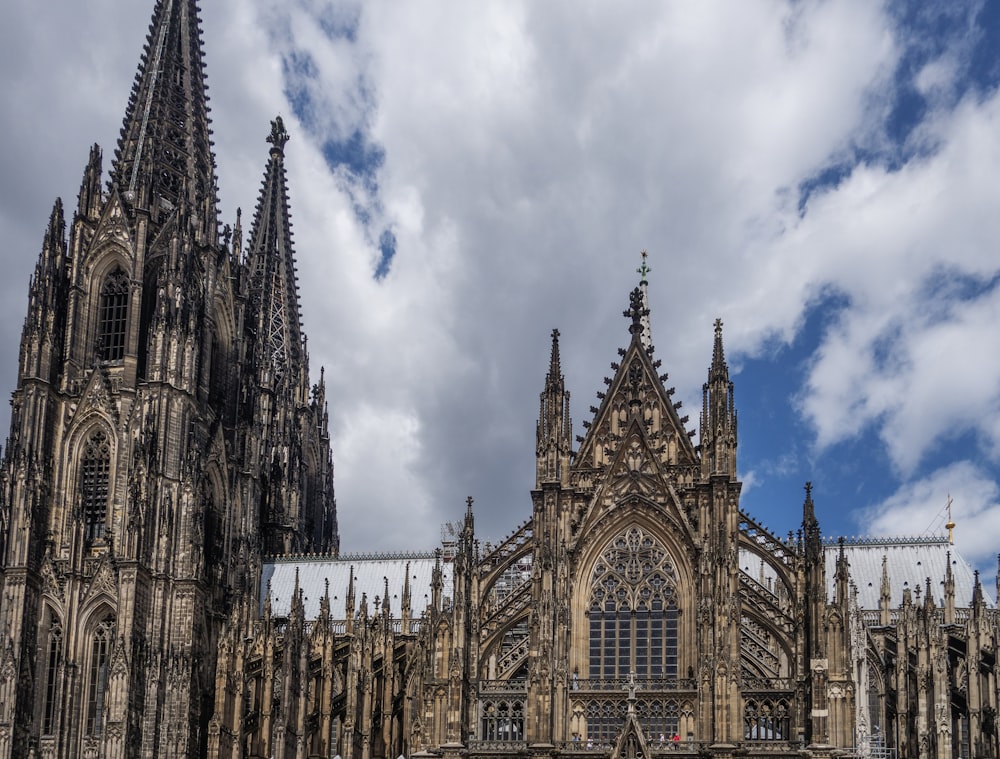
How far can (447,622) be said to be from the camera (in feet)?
169

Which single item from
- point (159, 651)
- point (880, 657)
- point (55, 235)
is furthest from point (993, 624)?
point (55, 235)

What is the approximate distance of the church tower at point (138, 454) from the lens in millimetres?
62562

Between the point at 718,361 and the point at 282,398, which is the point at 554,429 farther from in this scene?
the point at 282,398

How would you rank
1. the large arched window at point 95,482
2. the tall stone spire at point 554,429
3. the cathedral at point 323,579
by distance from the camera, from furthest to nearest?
the large arched window at point 95,482, the tall stone spire at point 554,429, the cathedral at point 323,579

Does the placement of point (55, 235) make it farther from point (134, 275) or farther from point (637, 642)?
point (637, 642)

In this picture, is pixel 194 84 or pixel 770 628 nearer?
pixel 770 628

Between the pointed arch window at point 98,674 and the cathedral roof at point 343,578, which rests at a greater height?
the cathedral roof at point 343,578

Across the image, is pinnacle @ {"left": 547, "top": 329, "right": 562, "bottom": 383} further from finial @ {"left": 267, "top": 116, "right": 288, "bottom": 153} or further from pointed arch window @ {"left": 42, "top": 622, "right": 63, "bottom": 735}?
finial @ {"left": 267, "top": 116, "right": 288, "bottom": 153}

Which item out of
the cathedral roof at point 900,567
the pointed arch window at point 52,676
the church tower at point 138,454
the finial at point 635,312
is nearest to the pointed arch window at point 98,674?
the church tower at point 138,454

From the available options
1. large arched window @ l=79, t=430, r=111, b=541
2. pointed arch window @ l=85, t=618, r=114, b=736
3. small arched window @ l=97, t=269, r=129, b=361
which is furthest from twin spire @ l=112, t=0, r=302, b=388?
pointed arch window @ l=85, t=618, r=114, b=736

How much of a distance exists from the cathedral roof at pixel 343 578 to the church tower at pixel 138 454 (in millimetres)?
2112

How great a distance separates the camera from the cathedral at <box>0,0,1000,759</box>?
4997 centimetres

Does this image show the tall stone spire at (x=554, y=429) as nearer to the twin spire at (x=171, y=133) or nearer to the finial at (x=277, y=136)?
the twin spire at (x=171, y=133)

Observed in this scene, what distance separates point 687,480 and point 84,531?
93.7 ft
